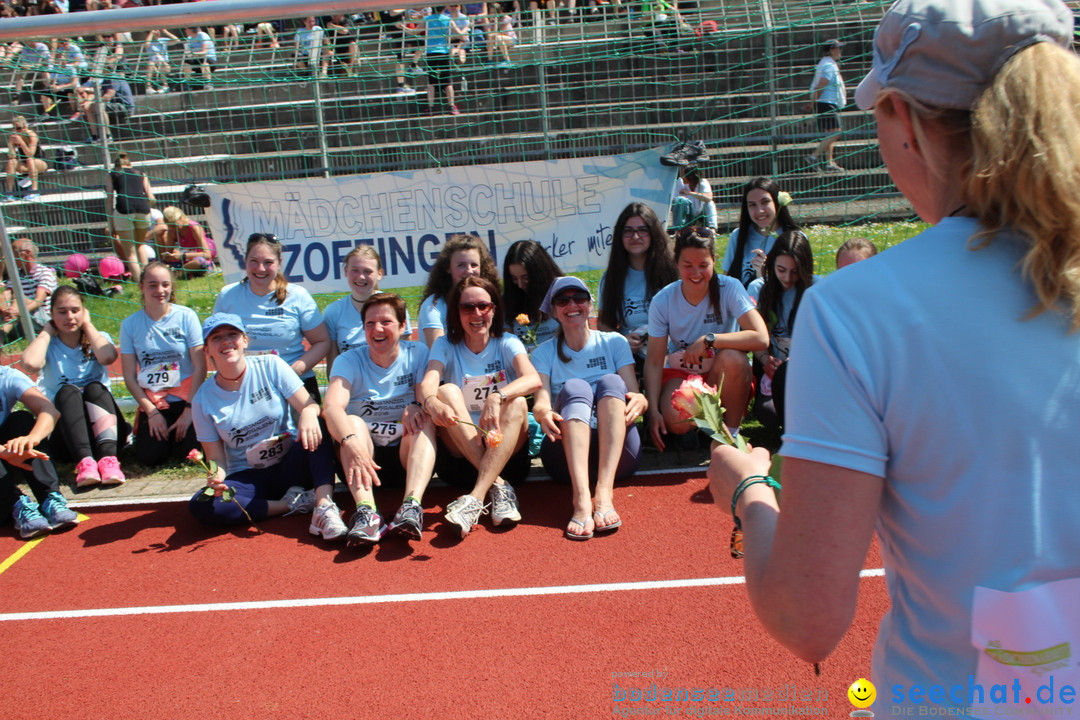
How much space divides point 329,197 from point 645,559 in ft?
14.5

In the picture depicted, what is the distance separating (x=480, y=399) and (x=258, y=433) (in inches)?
53.3

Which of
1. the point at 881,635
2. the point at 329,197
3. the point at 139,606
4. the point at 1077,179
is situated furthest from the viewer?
the point at 329,197

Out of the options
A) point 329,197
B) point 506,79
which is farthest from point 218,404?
point 506,79

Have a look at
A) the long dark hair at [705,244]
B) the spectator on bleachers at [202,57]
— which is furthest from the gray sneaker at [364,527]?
the spectator on bleachers at [202,57]

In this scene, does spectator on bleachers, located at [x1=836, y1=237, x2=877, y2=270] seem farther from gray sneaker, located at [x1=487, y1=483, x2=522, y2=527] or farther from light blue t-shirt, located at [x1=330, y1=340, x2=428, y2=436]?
light blue t-shirt, located at [x1=330, y1=340, x2=428, y2=436]

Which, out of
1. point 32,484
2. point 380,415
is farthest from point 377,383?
point 32,484

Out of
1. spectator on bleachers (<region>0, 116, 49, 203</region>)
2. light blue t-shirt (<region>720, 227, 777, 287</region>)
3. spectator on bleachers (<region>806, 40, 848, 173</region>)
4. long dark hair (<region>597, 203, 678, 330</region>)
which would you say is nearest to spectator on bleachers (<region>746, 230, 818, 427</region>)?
light blue t-shirt (<region>720, 227, 777, 287</region>)

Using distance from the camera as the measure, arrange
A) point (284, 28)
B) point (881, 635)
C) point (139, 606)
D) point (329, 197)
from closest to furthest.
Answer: point (881, 635), point (139, 606), point (329, 197), point (284, 28)

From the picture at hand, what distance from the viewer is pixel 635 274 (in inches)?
235

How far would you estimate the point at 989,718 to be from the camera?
96cm

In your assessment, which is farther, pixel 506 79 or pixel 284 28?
pixel 284 28

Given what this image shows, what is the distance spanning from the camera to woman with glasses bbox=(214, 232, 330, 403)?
5949mm

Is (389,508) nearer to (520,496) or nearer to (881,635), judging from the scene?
(520,496)

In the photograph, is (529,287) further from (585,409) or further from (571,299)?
(585,409)
